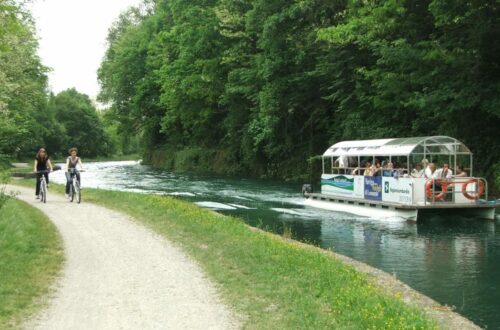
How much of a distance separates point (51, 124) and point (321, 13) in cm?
8571

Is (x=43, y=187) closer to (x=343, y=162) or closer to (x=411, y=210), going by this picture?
(x=411, y=210)

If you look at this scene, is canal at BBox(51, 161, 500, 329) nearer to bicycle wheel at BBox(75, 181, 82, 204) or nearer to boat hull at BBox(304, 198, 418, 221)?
boat hull at BBox(304, 198, 418, 221)

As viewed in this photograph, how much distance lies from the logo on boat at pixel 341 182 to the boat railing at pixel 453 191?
4901 mm

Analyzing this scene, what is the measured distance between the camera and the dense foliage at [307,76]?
28672 mm

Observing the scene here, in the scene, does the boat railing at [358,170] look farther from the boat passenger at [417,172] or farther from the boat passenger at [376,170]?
the boat passenger at [417,172]

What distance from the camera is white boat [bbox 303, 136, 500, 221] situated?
23922 mm

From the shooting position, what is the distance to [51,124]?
114 meters

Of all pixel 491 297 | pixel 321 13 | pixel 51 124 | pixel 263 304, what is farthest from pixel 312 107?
pixel 51 124

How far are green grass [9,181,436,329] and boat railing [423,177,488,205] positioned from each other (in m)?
10.4

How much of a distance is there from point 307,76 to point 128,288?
3381 centimetres

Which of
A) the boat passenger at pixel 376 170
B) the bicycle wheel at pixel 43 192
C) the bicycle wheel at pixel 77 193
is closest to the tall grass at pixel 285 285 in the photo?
the bicycle wheel at pixel 77 193

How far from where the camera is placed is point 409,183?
79.6ft

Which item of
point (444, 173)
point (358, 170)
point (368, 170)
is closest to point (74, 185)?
point (368, 170)

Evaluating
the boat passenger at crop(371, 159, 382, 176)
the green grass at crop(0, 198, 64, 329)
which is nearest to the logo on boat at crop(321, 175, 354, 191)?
the boat passenger at crop(371, 159, 382, 176)
